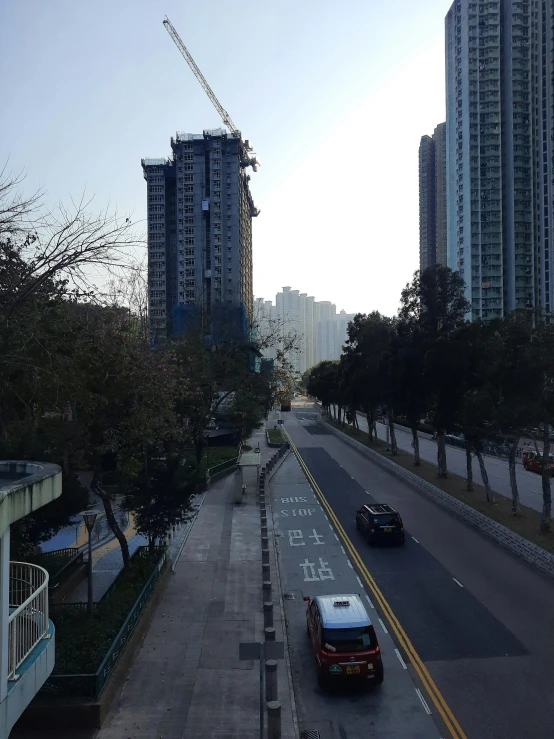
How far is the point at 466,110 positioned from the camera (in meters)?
90.0

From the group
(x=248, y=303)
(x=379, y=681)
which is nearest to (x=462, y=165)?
(x=248, y=303)

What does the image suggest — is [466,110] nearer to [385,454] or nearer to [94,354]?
[385,454]

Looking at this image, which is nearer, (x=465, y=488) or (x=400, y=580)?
(x=400, y=580)

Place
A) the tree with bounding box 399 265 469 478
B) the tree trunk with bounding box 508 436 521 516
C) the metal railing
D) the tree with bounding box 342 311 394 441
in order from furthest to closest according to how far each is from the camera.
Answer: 1. the tree with bounding box 342 311 394 441
2. the tree with bounding box 399 265 469 478
3. the tree trunk with bounding box 508 436 521 516
4. the metal railing

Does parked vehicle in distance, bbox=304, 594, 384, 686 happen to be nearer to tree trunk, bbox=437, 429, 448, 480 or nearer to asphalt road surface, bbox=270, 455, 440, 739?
asphalt road surface, bbox=270, 455, 440, 739

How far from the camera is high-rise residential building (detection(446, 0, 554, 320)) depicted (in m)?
87.9

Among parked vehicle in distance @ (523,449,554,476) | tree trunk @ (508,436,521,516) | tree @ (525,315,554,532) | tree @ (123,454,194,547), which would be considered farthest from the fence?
parked vehicle in distance @ (523,449,554,476)

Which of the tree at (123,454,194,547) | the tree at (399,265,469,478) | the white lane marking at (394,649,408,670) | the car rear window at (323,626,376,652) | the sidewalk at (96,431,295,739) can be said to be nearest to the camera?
the sidewalk at (96,431,295,739)

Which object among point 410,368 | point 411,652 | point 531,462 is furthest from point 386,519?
point 531,462

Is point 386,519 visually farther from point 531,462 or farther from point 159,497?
point 531,462

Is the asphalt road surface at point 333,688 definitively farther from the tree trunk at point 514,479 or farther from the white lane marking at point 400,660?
the tree trunk at point 514,479

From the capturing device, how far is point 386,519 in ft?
66.8

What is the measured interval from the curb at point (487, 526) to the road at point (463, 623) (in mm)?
334

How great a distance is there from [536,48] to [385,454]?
76.6m
